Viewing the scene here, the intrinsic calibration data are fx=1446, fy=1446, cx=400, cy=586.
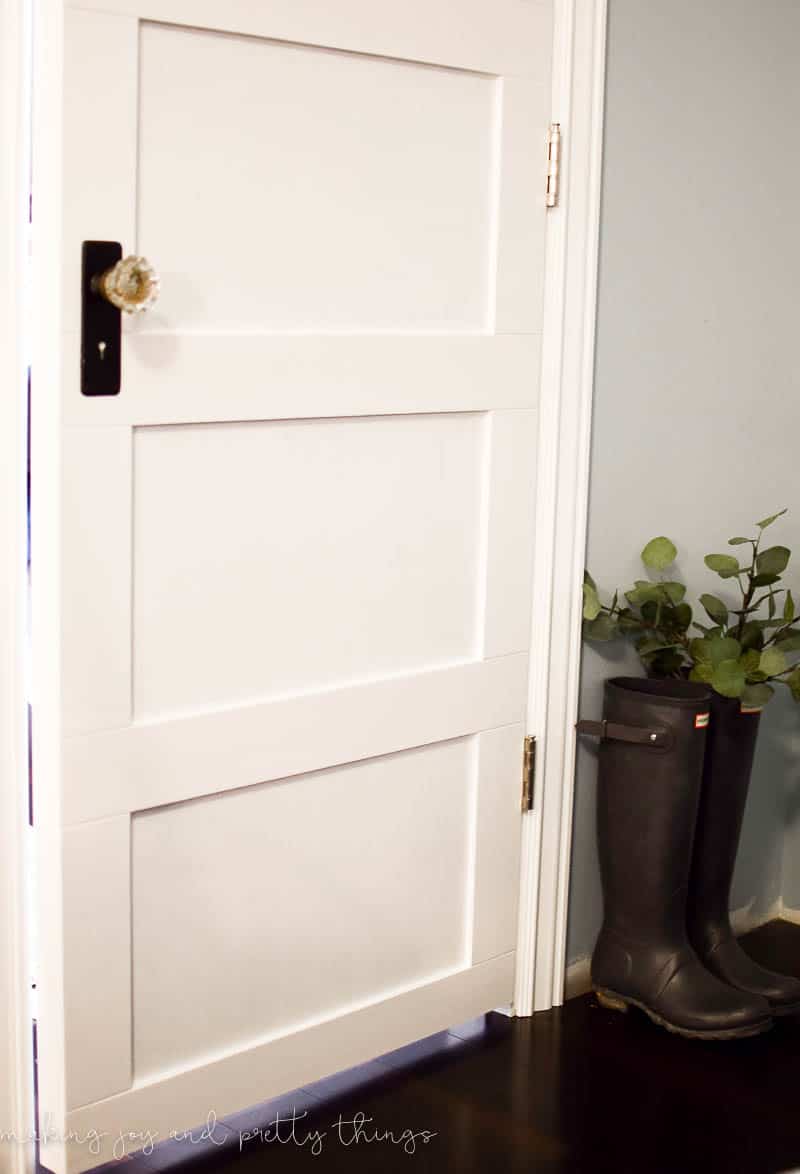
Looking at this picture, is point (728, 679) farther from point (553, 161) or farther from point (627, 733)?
point (553, 161)

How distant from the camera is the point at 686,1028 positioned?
95.0 inches

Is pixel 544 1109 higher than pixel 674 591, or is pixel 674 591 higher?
pixel 674 591

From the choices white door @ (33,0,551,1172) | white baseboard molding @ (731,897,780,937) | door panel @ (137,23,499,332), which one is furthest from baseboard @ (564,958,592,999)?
door panel @ (137,23,499,332)

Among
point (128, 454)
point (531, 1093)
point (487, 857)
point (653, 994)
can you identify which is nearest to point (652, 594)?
point (487, 857)

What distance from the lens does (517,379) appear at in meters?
2.29

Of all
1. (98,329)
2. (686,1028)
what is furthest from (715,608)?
(98,329)

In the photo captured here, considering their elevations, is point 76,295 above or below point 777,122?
below

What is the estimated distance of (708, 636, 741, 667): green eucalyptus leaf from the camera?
245 centimetres

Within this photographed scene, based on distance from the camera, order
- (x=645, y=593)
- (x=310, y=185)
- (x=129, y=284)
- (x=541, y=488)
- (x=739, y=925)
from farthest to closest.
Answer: (x=739, y=925)
(x=645, y=593)
(x=541, y=488)
(x=310, y=185)
(x=129, y=284)

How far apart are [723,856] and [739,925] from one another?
40 cm

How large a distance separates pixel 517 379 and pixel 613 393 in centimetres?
25

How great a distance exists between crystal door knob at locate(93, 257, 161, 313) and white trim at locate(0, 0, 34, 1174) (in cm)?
11

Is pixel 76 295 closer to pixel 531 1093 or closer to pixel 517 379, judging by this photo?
pixel 517 379

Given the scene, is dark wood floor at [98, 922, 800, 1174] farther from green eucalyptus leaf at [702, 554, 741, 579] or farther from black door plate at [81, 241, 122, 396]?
black door plate at [81, 241, 122, 396]
